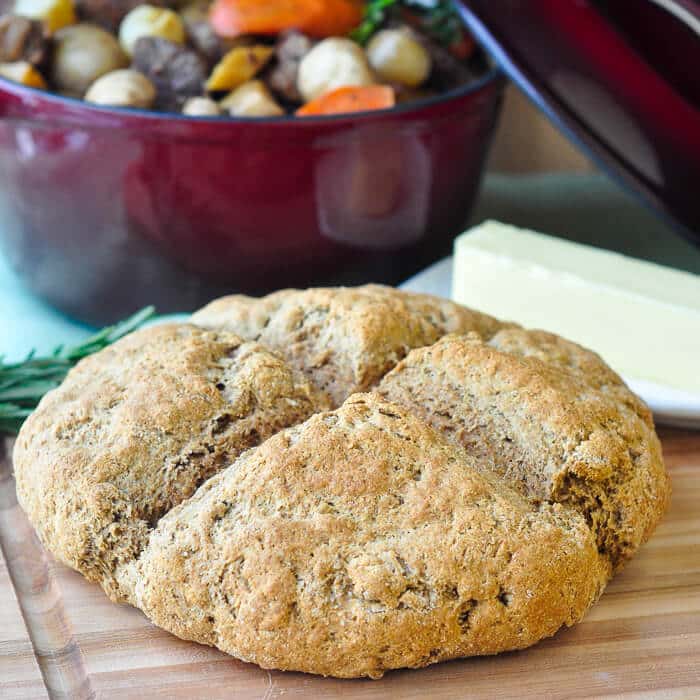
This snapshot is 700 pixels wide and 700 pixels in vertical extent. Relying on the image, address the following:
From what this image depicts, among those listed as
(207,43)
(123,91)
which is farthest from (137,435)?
(207,43)

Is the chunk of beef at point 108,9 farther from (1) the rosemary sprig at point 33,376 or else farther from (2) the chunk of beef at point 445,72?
(1) the rosemary sprig at point 33,376

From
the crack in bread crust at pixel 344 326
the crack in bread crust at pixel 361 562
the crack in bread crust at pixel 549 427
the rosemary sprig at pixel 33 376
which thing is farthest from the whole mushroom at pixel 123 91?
the crack in bread crust at pixel 361 562

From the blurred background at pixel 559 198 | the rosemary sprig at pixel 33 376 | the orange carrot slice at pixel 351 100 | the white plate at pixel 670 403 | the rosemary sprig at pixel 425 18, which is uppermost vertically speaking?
the rosemary sprig at pixel 425 18

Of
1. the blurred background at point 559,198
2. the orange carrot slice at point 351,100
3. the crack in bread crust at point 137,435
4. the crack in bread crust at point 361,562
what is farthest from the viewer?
the blurred background at point 559,198

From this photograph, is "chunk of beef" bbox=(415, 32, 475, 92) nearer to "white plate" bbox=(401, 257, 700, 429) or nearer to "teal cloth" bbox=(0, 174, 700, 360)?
"teal cloth" bbox=(0, 174, 700, 360)

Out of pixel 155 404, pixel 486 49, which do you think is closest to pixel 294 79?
pixel 486 49

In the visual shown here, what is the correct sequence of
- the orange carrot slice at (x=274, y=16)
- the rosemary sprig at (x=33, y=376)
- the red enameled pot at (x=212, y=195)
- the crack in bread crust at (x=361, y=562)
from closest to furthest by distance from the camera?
the crack in bread crust at (x=361, y=562)
the rosemary sprig at (x=33, y=376)
the red enameled pot at (x=212, y=195)
the orange carrot slice at (x=274, y=16)

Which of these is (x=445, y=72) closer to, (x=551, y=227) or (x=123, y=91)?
(x=551, y=227)

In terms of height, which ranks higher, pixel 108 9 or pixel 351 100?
pixel 108 9
